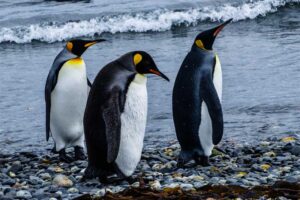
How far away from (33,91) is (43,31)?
24.4ft

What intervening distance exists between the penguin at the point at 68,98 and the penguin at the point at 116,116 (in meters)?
1.17

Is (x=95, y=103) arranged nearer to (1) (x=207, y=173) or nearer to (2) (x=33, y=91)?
(1) (x=207, y=173)

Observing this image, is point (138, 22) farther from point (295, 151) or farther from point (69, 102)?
point (295, 151)

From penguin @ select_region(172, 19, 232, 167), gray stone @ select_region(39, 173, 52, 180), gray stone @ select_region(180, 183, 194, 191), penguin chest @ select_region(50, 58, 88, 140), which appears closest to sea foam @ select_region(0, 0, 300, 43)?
penguin chest @ select_region(50, 58, 88, 140)

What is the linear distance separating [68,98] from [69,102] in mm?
36

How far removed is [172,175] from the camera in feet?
18.6

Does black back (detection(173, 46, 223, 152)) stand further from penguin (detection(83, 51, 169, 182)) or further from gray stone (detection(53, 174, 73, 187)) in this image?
gray stone (detection(53, 174, 73, 187))

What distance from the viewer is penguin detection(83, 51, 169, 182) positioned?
18.0 ft

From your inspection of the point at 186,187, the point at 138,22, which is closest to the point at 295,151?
the point at 186,187

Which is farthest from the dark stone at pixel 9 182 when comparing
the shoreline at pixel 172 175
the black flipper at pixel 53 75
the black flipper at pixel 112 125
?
the black flipper at pixel 53 75

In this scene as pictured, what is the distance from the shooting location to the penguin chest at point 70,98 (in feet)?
22.3

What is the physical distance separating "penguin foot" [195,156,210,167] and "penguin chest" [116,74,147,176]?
27.4 inches

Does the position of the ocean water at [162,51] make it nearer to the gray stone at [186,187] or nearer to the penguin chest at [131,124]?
the penguin chest at [131,124]

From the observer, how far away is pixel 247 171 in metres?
5.69
